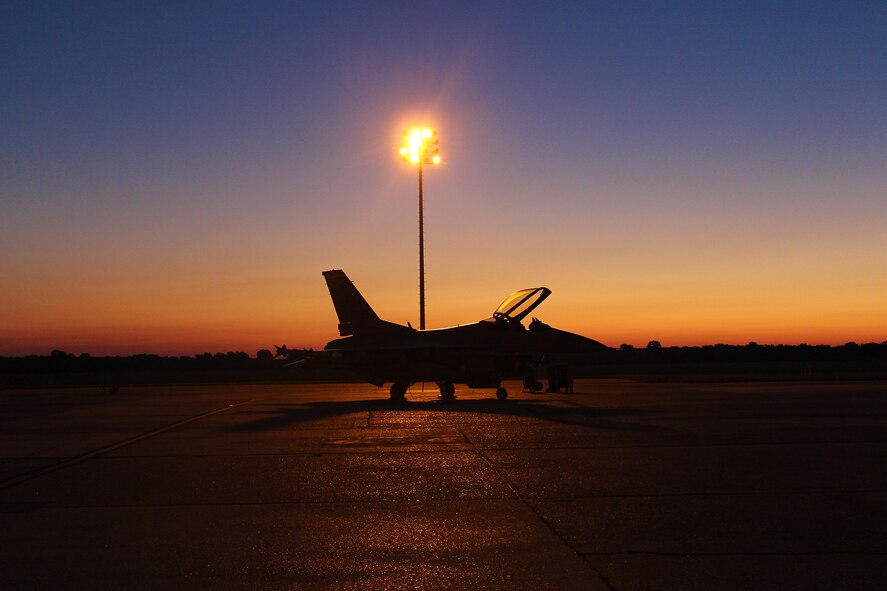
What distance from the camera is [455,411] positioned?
23453 mm

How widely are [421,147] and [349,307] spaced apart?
38.4ft

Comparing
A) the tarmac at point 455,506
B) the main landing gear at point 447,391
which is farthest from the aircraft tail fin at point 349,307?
the tarmac at point 455,506

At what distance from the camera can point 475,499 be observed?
9477 millimetres

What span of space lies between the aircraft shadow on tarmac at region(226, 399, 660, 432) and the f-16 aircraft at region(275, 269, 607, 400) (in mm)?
995

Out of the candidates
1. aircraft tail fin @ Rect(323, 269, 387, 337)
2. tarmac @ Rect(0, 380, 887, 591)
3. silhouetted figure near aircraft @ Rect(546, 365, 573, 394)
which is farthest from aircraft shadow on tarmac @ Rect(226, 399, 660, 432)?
silhouetted figure near aircraft @ Rect(546, 365, 573, 394)

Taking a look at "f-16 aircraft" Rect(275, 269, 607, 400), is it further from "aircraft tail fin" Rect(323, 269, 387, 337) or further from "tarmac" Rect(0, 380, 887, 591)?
"tarmac" Rect(0, 380, 887, 591)

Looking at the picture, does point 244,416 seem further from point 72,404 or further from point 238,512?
point 238,512

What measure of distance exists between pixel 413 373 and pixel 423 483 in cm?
1841

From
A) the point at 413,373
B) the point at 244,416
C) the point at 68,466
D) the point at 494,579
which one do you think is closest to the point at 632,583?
the point at 494,579

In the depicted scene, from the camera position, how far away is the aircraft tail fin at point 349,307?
30.9 m

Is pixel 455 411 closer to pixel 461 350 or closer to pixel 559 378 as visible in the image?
pixel 461 350

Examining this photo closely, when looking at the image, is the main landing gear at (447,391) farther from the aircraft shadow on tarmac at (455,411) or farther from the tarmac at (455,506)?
the tarmac at (455,506)

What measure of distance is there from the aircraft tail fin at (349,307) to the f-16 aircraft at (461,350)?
0.19ft

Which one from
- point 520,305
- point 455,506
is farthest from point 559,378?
point 455,506
